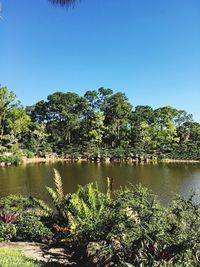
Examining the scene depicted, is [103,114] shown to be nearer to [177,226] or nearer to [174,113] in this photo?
[174,113]

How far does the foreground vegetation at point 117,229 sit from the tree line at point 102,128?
103 feet

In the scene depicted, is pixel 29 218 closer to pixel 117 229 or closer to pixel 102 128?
pixel 117 229

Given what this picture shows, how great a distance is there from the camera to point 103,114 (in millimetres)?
44406

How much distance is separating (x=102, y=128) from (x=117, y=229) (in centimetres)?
3737

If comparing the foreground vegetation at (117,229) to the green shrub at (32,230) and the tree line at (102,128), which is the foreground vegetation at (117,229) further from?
A: the tree line at (102,128)

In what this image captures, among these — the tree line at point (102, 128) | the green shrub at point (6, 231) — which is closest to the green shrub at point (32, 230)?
the green shrub at point (6, 231)

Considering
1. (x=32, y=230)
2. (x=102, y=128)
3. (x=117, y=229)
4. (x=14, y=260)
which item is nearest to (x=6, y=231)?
(x=32, y=230)

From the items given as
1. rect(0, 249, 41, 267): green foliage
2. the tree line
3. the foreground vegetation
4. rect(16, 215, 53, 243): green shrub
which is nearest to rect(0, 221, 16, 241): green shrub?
the foreground vegetation

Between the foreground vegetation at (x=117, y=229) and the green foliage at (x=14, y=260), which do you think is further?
the green foliage at (x=14, y=260)

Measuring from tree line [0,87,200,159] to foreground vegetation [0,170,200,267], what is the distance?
3148 cm

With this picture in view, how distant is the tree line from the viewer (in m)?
40.1

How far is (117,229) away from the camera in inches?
227

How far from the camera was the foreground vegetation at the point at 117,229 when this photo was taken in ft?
16.8

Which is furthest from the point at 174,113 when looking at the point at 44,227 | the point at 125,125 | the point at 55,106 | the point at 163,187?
the point at 44,227
